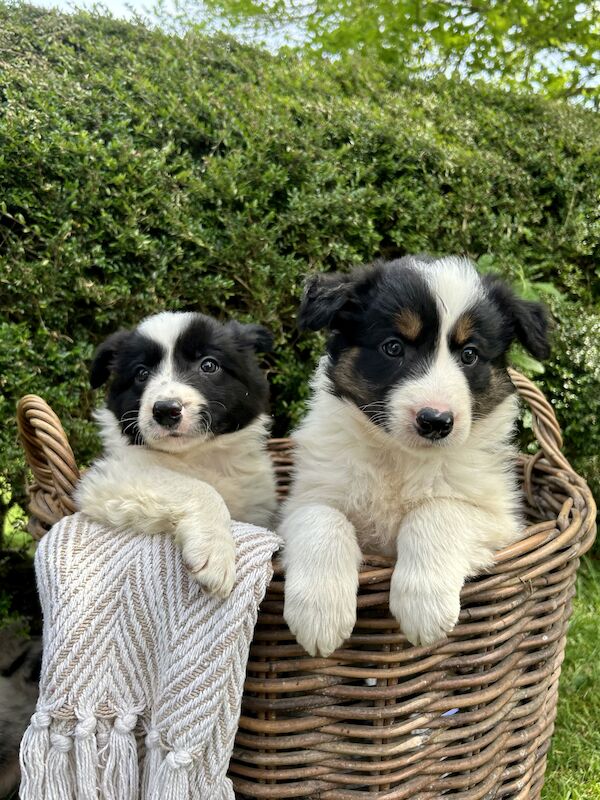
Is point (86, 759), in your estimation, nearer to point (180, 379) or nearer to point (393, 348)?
point (180, 379)

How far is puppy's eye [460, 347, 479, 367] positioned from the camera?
7.31ft

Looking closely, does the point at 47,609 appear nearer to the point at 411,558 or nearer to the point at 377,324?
the point at 411,558

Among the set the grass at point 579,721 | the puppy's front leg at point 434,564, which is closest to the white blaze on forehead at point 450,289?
the puppy's front leg at point 434,564

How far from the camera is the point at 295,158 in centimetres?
405

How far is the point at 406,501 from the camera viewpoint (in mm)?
2273

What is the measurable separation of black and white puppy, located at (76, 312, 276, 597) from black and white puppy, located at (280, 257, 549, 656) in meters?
0.32

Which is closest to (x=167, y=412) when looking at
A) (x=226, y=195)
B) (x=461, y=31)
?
(x=226, y=195)

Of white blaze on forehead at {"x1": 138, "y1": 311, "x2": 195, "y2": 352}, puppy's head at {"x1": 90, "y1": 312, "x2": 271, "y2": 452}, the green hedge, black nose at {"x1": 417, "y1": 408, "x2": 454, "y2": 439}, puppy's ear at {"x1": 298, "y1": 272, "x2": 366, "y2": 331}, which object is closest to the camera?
black nose at {"x1": 417, "y1": 408, "x2": 454, "y2": 439}

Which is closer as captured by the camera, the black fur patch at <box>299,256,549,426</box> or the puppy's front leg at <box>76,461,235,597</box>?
the puppy's front leg at <box>76,461,235,597</box>

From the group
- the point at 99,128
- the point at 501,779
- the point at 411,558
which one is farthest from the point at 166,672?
the point at 99,128

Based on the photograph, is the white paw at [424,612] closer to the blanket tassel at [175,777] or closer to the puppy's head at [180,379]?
the blanket tassel at [175,777]

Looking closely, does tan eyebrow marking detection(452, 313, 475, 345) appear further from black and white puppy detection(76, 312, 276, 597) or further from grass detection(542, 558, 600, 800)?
grass detection(542, 558, 600, 800)

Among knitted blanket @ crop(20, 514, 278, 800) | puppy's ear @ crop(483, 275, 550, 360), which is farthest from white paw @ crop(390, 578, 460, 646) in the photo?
puppy's ear @ crop(483, 275, 550, 360)

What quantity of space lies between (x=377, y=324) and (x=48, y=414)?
3.84 ft
